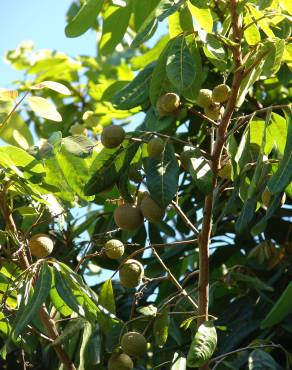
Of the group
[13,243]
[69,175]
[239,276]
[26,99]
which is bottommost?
[239,276]

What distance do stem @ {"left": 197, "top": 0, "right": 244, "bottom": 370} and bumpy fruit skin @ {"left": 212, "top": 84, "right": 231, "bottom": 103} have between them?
0.26ft

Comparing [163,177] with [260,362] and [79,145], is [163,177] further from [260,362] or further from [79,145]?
[260,362]

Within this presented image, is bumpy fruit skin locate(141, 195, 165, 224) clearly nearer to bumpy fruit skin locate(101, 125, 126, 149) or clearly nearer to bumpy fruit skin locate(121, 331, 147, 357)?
bumpy fruit skin locate(101, 125, 126, 149)

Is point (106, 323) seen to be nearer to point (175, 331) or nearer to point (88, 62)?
point (175, 331)

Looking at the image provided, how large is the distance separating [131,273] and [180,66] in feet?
1.47

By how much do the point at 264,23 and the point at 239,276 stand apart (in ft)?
2.09

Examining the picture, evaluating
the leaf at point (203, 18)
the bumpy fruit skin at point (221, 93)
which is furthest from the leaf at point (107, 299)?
the leaf at point (203, 18)

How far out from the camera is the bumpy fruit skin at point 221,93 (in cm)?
178

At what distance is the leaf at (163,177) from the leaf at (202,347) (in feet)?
0.80

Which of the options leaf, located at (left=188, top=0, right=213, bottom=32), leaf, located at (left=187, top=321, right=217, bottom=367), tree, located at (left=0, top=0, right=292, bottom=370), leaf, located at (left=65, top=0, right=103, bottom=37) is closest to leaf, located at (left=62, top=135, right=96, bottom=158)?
tree, located at (left=0, top=0, right=292, bottom=370)

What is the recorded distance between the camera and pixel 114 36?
2.02 m

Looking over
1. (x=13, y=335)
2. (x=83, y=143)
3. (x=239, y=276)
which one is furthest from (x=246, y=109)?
(x=13, y=335)

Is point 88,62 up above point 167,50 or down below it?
below

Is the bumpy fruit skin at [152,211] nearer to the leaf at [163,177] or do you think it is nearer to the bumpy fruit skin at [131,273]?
the leaf at [163,177]
